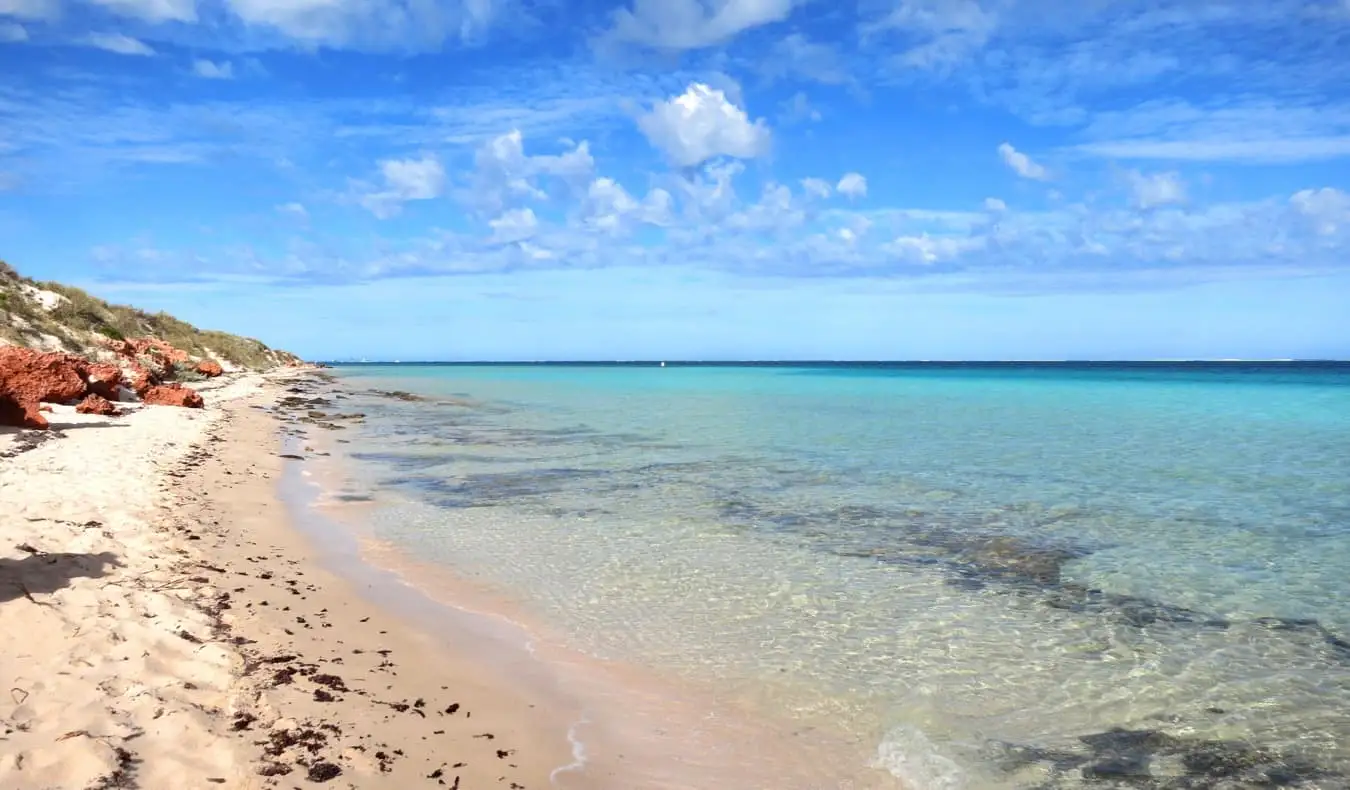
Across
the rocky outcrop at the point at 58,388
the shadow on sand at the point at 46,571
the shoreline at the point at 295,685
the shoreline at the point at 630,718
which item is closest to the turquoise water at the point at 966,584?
the shoreline at the point at 630,718

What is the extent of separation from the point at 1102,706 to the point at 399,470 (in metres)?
16.2

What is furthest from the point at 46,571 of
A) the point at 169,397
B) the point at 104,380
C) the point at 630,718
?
the point at 169,397

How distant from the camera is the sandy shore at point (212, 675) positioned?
4.59m

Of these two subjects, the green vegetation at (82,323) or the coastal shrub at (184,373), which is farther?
the coastal shrub at (184,373)

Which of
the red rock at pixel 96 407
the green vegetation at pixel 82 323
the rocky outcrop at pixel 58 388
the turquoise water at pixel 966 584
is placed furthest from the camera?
the green vegetation at pixel 82 323

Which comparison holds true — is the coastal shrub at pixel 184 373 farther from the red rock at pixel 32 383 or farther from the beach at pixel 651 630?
the beach at pixel 651 630

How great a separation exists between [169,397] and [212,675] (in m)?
24.0

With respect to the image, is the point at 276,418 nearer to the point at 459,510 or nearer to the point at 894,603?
the point at 459,510

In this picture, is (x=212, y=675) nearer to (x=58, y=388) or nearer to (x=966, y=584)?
(x=966, y=584)

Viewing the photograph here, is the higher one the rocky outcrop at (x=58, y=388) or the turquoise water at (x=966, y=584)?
the rocky outcrop at (x=58, y=388)

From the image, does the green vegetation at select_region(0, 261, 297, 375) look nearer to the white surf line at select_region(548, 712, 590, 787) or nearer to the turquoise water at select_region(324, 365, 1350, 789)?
the turquoise water at select_region(324, 365, 1350, 789)

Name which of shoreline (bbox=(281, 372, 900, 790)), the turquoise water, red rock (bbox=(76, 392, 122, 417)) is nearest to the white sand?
shoreline (bbox=(281, 372, 900, 790))

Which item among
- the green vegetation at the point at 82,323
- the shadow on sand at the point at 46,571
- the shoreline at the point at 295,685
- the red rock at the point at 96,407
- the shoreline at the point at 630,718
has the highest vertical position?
the green vegetation at the point at 82,323

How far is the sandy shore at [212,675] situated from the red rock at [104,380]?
45.3ft
